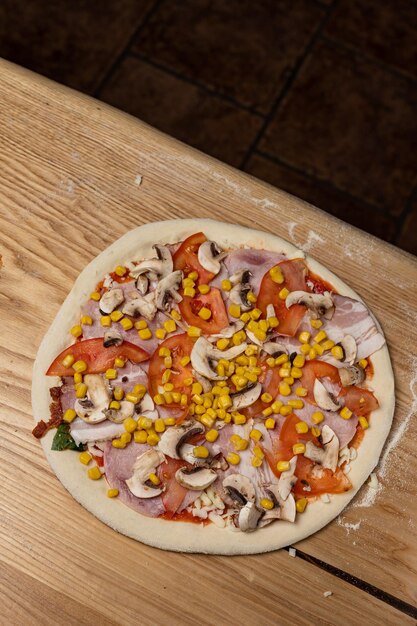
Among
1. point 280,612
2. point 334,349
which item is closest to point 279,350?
point 334,349

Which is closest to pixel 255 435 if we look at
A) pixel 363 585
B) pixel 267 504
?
pixel 267 504

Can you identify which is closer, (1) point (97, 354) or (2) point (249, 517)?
Result: (2) point (249, 517)

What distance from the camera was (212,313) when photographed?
2492 mm

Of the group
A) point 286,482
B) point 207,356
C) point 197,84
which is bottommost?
point 286,482

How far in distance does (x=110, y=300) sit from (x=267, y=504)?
93 centimetres

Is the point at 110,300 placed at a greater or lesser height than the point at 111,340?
greater

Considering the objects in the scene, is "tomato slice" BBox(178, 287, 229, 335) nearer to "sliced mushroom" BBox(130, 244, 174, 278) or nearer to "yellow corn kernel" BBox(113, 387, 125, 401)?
"sliced mushroom" BBox(130, 244, 174, 278)

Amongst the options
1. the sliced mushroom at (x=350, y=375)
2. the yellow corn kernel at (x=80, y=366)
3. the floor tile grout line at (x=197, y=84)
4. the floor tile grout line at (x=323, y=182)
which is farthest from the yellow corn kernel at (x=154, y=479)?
the floor tile grout line at (x=197, y=84)

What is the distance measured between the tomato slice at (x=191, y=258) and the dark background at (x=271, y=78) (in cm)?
167

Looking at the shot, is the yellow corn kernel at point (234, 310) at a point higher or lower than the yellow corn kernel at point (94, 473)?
higher

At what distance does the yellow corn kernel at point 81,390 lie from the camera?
Answer: 2.36 metres

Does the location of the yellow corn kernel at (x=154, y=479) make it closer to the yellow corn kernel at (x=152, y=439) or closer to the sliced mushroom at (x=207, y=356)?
the yellow corn kernel at (x=152, y=439)

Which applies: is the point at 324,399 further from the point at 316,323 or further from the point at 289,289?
the point at 289,289

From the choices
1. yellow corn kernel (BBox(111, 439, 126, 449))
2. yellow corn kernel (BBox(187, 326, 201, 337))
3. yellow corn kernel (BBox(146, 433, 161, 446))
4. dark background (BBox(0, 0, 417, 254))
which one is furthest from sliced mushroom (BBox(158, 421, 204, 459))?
dark background (BBox(0, 0, 417, 254))
